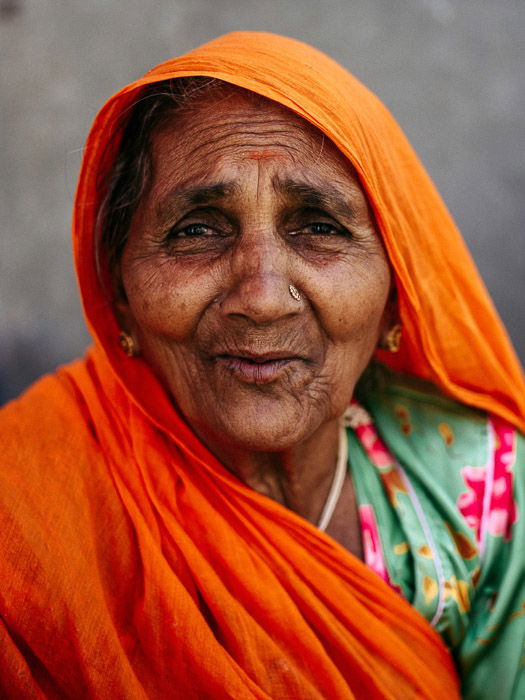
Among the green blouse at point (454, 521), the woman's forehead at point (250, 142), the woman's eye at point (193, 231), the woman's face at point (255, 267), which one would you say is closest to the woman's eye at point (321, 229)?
the woman's face at point (255, 267)

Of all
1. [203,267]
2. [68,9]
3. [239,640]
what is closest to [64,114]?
[68,9]

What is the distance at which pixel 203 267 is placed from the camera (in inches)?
63.9

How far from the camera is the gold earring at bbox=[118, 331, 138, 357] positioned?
1.88 m

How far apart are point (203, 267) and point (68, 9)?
185 centimetres

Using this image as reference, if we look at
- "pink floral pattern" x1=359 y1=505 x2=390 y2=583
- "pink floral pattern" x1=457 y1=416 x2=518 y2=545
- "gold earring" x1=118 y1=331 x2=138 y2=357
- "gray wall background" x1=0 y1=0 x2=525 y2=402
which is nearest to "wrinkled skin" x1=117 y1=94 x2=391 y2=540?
"gold earring" x1=118 y1=331 x2=138 y2=357

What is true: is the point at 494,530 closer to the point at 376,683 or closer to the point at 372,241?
the point at 376,683

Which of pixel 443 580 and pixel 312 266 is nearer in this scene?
pixel 312 266

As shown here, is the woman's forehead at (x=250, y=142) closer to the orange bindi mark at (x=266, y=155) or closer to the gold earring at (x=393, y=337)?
the orange bindi mark at (x=266, y=155)

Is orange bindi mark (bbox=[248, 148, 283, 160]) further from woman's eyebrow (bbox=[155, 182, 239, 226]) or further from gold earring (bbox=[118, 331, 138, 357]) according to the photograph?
gold earring (bbox=[118, 331, 138, 357])

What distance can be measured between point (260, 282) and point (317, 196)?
255mm

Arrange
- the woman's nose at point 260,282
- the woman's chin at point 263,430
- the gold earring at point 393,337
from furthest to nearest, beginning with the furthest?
1. the gold earring at point 393,337
2. the woman's chin at point 263,430
3. the woman's nose at point 260,282

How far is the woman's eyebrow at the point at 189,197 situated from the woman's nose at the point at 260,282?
0.12 metres

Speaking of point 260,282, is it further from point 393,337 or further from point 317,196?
point 393,337

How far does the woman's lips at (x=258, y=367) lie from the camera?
62.6 inches
